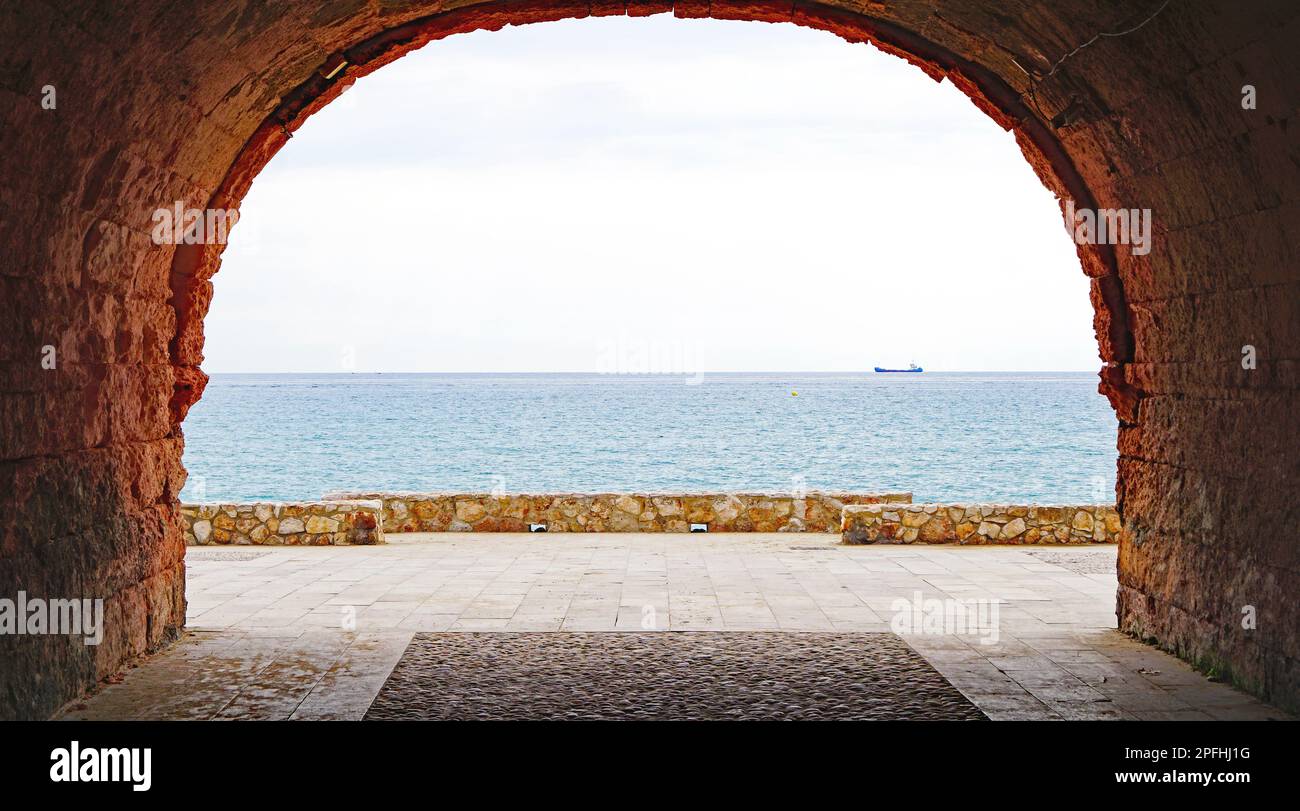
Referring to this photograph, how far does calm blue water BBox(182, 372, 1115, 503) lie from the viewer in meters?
51.3

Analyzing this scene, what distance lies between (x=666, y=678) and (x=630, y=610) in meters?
2.57

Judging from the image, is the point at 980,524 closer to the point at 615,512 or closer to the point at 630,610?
the point at 615,512

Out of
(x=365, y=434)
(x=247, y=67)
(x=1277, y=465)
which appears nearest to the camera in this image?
(x=1277, y=465)

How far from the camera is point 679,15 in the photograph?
817 cm

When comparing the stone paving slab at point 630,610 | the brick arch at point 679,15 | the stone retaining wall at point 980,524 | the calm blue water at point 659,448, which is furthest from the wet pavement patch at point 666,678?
the calm blue water at point 659,448

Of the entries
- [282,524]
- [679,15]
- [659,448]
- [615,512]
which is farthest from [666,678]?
[659,448]

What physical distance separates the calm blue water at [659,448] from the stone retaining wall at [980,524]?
13.0m

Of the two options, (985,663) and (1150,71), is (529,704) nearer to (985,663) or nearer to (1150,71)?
(985,663)

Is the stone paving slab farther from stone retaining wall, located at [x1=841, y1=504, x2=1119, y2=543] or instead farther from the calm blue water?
the calm blue water

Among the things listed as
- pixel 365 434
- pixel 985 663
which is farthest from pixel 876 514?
pixel 365 434

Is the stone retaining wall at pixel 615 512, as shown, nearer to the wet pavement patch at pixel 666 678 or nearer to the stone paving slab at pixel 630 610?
the stone paving slab at pixel 630 610

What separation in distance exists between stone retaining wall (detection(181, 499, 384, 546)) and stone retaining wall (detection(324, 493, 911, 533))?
1644 millimetres

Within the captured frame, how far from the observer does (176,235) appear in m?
7.95
